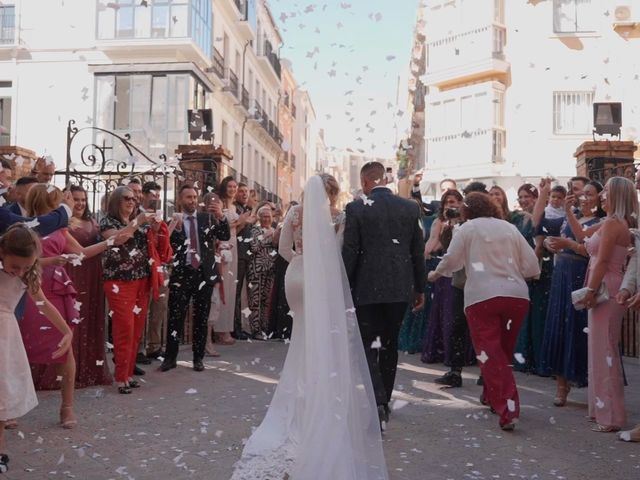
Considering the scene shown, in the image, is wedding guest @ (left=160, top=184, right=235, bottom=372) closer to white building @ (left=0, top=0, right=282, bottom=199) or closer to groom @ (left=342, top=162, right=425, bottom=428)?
groom @ (left=342, top=162, right=425, bottom=428)

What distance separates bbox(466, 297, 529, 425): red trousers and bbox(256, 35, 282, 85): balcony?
33.5 meters

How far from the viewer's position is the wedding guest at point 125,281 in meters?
7.04

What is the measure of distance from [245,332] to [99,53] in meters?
18.0

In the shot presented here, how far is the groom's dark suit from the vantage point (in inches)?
231

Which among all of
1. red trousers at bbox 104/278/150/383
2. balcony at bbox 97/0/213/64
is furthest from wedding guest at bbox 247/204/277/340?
balcony at bbox 97/0/213/64

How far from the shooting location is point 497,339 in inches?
235

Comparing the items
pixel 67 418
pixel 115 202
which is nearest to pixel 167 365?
pixel 115 202

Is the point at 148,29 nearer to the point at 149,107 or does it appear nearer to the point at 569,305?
the point at 149,107

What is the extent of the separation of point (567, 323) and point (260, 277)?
533 cm

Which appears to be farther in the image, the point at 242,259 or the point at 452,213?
the point at 242,259

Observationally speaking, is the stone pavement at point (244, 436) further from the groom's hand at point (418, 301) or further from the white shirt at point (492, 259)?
the white shirt at point (492, 259)

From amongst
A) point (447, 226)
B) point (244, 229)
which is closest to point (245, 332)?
point (244, 229)

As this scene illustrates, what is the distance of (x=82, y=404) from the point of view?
21.3 feet

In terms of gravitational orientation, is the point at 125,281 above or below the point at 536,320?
above
